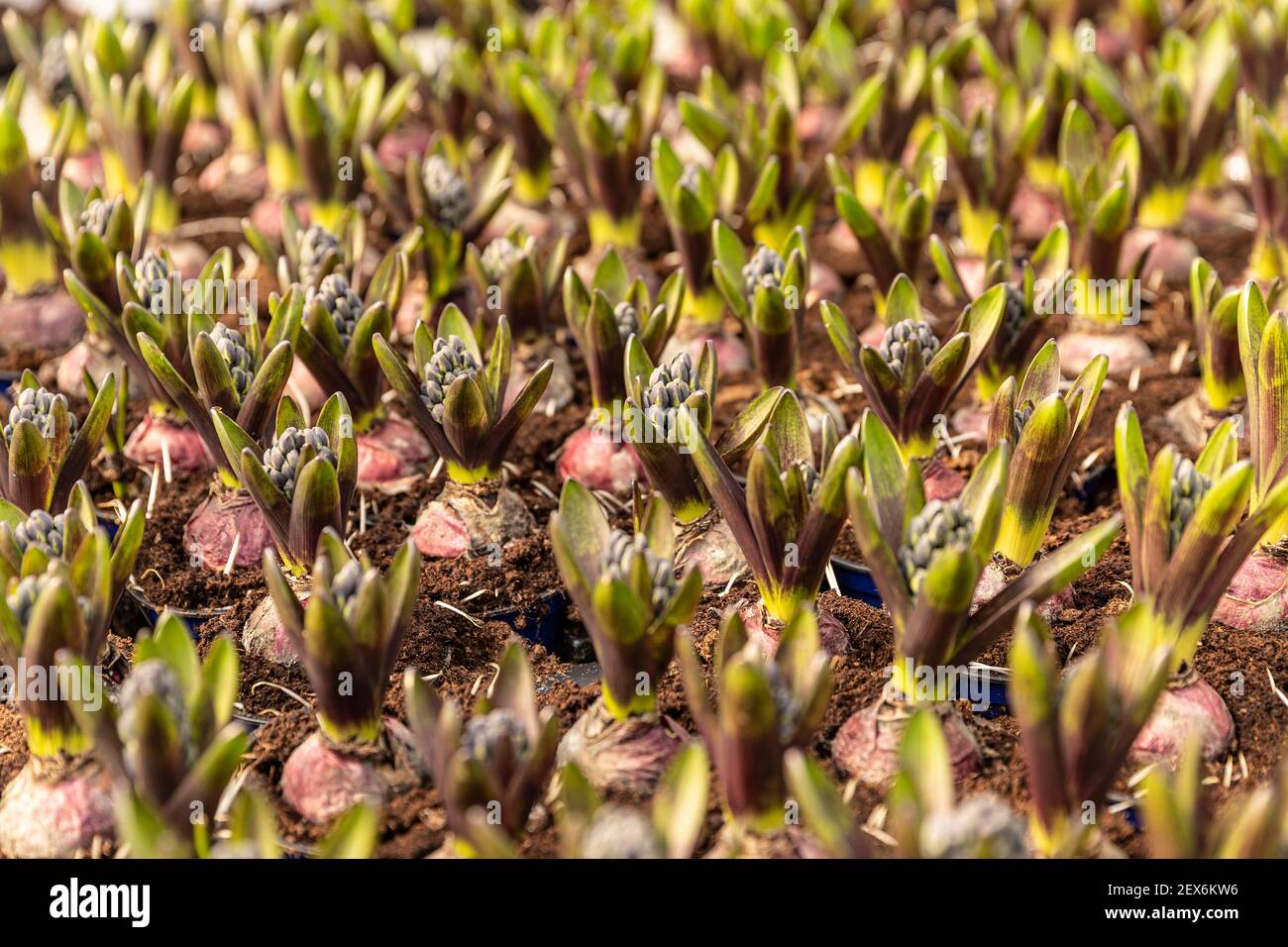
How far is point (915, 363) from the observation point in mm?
3012

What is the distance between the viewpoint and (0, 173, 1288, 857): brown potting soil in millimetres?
2525

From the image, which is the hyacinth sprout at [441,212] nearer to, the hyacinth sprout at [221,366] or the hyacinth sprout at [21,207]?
the hyacinth sprout at [221,366]

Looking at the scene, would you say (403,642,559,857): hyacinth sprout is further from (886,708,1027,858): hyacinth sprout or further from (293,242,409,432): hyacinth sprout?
(293,242,409,432): hyacinth sprout

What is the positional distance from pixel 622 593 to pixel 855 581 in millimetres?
944

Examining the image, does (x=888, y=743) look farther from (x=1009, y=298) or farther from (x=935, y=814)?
(x=1009, y=298)

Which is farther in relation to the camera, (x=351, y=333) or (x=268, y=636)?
(x=351, y=333)

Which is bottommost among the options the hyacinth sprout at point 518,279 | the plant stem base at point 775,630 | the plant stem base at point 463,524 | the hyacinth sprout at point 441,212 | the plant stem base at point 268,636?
the plant stem base at point 775,630

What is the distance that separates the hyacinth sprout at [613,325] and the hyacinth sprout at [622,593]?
61 centimetres

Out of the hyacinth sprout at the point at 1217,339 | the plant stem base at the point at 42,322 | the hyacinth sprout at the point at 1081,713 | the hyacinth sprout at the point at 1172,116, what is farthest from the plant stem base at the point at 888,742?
the plant stem base at the point at 42,322

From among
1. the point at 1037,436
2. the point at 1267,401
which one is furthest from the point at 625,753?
the point at 1267,401

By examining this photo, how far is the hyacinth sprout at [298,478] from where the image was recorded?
2.65m

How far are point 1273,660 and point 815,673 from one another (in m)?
1.06

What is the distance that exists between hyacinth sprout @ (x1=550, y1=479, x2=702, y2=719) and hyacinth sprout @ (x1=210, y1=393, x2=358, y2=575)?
1.41ft

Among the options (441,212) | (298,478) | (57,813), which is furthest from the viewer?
(441,212)
